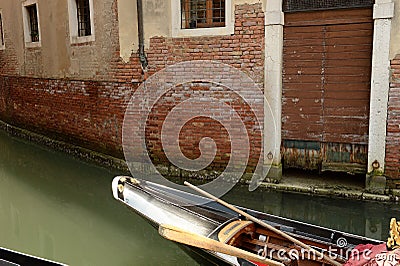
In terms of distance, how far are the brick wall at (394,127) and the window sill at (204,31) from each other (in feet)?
6.24

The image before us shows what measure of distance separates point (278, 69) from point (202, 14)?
4.06 ft

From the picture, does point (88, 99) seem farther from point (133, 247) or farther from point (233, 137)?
point (133, 247)

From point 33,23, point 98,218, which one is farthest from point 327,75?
point 33,23

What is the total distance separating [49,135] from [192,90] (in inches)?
148

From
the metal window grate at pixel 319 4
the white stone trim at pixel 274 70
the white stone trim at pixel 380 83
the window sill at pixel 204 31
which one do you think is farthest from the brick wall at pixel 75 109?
the white stone trim at pixel 380 83

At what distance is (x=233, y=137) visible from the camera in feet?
18.4

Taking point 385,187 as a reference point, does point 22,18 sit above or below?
above

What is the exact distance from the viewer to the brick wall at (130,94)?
209 inches

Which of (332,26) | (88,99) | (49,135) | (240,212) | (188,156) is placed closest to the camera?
(240,212)

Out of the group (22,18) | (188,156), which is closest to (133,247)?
(188,156)

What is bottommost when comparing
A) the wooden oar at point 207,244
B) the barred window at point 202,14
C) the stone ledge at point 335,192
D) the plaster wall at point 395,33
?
the stone ledge at point 335,192

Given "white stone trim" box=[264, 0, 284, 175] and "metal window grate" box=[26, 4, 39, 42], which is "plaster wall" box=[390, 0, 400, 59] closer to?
"white stone trim" box=[264, 0, 284, 175]

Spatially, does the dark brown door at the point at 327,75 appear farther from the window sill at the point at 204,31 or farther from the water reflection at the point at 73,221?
the water reflection at the point at 73,221

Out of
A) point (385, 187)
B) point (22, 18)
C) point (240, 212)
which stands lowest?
point (385, 187)
